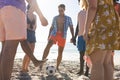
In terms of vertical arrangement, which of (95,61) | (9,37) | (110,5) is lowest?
(95,61)

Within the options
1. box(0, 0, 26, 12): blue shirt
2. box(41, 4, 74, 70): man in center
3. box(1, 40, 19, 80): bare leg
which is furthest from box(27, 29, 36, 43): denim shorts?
box(1, 40, 19, 80): bare leg

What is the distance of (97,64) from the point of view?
5395 millimetres

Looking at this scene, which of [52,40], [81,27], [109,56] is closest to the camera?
[109,56]

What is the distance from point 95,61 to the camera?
538cm

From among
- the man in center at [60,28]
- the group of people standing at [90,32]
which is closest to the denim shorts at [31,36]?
the man in center at [60,28]

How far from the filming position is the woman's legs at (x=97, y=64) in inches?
211

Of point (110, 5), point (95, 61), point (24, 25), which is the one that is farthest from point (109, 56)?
point (24, 25)

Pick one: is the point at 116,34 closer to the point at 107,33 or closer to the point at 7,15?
the point at 107,33

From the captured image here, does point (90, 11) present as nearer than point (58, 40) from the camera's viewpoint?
Yes

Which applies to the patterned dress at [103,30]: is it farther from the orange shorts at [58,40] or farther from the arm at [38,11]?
the orange shorts at [58,40]

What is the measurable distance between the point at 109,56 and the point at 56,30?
6.15m

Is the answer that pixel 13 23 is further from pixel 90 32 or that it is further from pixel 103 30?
pixel 103 30

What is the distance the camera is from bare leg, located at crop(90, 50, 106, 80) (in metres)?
5.37

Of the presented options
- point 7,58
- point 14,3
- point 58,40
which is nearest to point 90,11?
point 14,3
